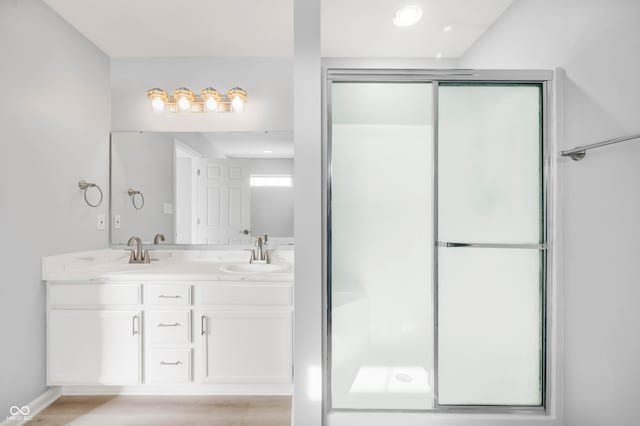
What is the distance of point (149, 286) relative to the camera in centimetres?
231

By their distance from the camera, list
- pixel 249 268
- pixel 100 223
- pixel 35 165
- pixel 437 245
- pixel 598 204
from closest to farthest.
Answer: pixel 598 204 < pixel 437 245 < pixel 35 165 < pixel 249 268 < pixel 100 223

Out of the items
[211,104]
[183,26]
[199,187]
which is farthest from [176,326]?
[183,26]

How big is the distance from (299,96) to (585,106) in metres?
1.38

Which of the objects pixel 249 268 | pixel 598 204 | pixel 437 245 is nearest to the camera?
pixel 598 204

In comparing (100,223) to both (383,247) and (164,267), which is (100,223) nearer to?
(164,267)

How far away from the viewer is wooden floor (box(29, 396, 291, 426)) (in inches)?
82.1

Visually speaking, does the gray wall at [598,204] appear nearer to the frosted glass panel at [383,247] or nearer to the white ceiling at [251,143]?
the frosted glass panel at [383,247]

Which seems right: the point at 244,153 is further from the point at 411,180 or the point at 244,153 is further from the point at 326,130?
the point at 411,180

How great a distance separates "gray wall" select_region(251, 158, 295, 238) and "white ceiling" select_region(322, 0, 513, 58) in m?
1.03

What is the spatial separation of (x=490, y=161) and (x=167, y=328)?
225 centimetres

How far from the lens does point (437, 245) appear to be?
1.83m

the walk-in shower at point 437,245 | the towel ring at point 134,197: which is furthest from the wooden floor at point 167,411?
the towel ring at point 134,197

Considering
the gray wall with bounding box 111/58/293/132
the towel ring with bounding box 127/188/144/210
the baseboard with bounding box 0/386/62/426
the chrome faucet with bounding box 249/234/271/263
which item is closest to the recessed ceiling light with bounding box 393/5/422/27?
the gray wall with bounding box 111/58/293/132

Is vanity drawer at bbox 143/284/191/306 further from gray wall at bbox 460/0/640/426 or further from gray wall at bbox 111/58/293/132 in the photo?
gray wall at bbox 460/0/640/426
